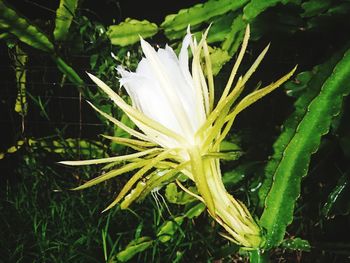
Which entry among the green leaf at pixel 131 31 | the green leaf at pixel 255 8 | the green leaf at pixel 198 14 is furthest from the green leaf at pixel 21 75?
the green leaf at pixel 255 8

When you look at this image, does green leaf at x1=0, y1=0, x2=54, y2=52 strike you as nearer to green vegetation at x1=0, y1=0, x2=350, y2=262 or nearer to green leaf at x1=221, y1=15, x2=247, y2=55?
green vegetation at x1=0, y1=0, x2=350, y2=262

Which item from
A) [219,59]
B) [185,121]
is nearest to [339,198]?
[219,59]

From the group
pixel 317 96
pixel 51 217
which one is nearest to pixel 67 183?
pixel 51 217

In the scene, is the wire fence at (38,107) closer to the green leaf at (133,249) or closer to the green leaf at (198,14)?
the green leaf at (198,14)

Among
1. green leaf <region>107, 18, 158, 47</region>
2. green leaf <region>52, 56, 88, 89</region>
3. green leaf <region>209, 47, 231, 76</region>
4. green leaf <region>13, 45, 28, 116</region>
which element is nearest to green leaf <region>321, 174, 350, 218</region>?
green leaf <region>209, 47, 231, 76</region>

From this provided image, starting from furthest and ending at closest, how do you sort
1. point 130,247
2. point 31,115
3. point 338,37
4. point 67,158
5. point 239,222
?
point 31,115, point 67,158, point 338,37, point 130,247, point 239,222

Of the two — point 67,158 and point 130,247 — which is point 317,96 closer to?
point 130,247
